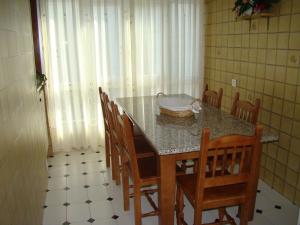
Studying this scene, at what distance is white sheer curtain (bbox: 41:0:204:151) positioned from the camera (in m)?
3.57

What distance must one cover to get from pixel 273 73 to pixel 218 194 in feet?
4.73

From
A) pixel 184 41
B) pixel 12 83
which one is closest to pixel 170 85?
pixel 184 41

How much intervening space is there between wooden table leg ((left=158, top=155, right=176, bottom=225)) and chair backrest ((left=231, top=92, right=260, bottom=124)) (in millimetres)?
883

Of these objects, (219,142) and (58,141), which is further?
(58,141)

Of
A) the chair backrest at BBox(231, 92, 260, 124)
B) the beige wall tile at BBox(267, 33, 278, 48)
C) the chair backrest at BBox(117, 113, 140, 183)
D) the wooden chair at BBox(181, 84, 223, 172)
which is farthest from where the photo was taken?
the wooden chair at BBox(181, 84, 223, 172)

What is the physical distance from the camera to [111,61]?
150 inches

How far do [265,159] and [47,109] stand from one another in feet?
8.63

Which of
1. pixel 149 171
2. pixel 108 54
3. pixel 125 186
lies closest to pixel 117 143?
pixel 125 186

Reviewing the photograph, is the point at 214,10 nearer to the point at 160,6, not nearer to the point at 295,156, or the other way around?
the point at 160,6

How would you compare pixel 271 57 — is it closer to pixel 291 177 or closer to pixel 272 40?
pixel 272 40

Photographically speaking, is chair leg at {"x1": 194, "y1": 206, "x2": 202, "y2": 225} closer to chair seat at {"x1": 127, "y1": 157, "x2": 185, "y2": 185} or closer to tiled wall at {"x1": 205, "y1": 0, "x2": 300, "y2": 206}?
chair seat at {"x1": 127, "y1": 157, "x2": 185, "y2": 185}

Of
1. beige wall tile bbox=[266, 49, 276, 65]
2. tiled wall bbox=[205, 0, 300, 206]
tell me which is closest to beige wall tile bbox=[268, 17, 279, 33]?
tiled wall bbox=[205, 0, 300, 206]

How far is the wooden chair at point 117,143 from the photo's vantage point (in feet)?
7.83

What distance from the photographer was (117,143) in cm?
270
